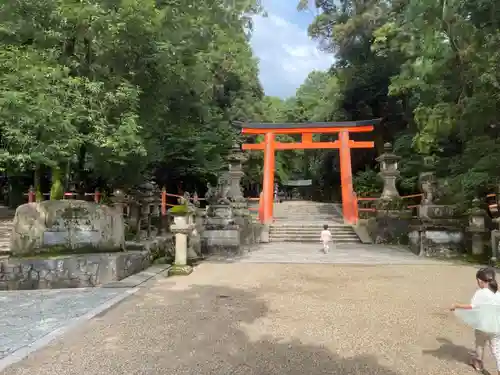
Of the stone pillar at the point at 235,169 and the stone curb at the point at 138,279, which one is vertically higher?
the stone pillar at the point at 235,169

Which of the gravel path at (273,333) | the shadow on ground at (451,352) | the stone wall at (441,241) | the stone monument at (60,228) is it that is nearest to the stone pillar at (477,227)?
the stone wall at (441,241)

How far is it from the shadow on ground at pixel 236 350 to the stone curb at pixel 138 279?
1861 millimetres

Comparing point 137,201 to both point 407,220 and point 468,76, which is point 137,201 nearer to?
point 407,220

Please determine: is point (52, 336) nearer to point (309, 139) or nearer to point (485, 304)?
point (485, 304)

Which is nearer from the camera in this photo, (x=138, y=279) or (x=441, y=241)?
(x=138, y=279)

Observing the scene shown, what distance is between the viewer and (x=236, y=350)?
3.96 m

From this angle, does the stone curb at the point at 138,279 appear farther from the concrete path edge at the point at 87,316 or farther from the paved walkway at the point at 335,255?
the paved walkway at the point at 335,255

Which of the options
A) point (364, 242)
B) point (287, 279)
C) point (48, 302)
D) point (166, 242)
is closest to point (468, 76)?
point (364, 242)

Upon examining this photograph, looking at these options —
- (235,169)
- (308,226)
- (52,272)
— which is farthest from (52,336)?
(308,226)

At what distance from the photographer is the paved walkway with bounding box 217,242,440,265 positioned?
33.9ft

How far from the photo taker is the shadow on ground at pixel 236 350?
352 centimetres

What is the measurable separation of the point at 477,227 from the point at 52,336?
32.1 ft

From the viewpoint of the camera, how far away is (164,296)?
6.43 metres

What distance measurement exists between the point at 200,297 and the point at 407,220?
33.9 feet
